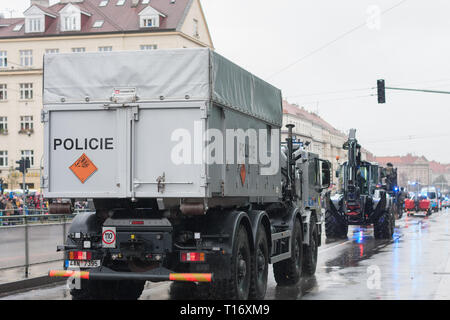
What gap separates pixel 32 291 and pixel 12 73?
61.4 m

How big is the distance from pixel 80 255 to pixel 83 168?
3.62 ft

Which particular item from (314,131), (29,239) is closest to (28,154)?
(29,239)

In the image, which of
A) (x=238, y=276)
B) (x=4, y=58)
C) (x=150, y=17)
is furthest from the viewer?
(x=4, y=58)

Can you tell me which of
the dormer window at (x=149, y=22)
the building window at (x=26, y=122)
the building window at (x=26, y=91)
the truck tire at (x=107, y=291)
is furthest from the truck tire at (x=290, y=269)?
the building window at (x=26, y=91)

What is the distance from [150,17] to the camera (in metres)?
66.7

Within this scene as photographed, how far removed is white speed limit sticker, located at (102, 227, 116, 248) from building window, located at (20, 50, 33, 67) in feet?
206

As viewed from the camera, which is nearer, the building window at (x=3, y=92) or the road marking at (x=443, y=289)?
the road marking at (x=443, y=289)

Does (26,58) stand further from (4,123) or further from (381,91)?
(381,91)

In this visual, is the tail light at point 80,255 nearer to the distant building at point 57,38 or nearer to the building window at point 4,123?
the distant building at point 57,38

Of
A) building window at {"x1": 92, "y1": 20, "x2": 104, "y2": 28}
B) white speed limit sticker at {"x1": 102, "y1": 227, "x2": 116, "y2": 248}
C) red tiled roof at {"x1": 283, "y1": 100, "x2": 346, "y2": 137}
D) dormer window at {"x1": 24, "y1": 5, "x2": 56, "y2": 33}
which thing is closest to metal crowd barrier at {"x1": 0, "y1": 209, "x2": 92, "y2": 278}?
white speed limit sticker at {"x1": 102, "y1": 227, "x2": 116, "y2": 248}

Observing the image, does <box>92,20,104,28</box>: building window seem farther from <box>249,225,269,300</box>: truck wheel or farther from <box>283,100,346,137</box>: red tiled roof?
<box>249,225,269,300</box>: truck wheel

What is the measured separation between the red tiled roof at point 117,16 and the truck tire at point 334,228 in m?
41.1

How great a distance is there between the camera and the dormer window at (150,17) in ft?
218

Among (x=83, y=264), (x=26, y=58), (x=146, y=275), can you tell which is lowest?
(x=146, y=275)
